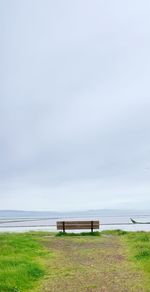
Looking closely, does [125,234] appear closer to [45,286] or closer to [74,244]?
[74,244]

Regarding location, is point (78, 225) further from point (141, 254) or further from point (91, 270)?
point (91, 270)

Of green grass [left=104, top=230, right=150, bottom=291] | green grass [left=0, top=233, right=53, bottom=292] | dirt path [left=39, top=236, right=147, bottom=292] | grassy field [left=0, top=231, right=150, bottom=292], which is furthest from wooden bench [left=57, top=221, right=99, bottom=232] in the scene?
green grass [left=0, top=233, right=53, bottom=292]

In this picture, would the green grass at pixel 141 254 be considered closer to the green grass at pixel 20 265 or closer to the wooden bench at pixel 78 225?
the green grass at pixel 20 265

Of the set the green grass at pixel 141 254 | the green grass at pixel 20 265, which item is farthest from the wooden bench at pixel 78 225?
the green grass at pixel 20 265

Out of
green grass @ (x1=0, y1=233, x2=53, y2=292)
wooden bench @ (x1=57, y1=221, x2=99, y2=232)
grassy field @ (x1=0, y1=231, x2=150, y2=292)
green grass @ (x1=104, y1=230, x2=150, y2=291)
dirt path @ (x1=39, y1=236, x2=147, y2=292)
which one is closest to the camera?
dirt path @ (x1=39, y1=236, x2=147, y2=292)

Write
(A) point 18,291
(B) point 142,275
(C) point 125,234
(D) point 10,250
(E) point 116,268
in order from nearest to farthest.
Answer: (A) point 18,291 < (B) point 142,275 < (E) point 116,268 < (D) point 10,250 < (C) point 125,234

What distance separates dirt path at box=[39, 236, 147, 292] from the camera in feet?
35.7

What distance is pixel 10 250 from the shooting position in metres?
17.0

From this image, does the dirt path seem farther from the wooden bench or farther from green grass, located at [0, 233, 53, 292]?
the wooden bench

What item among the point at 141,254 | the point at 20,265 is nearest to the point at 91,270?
the point at 20,265

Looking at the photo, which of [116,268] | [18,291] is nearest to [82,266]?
[116,268]

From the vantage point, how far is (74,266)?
13.8 m

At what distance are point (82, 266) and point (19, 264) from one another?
178cm

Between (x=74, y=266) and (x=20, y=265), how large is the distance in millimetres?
1532
